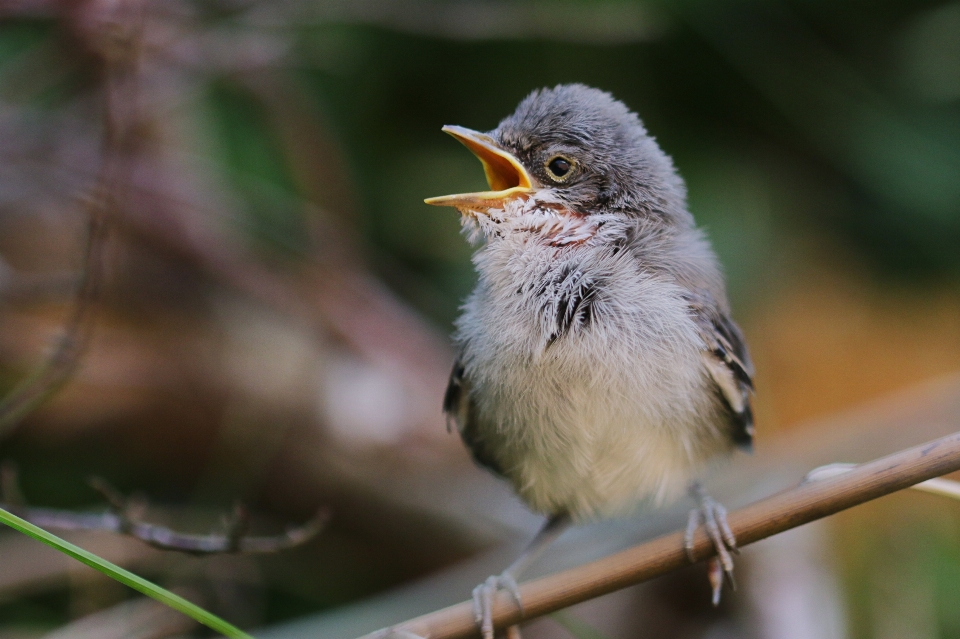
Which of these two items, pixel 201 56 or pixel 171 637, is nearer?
pixel 171 637

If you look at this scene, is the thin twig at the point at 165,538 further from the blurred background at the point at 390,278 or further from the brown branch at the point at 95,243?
the blurred background at the point at 390,278

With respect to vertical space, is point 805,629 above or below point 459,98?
below

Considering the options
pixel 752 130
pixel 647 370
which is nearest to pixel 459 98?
pixel 752 130

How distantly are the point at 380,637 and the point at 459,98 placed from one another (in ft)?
8.39

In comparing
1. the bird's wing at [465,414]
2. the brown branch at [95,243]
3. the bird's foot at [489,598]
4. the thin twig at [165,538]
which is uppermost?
the brown branch at [95,243]

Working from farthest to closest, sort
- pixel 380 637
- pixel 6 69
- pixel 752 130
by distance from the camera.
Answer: pixel 752 130, pixel 6 69, pixel 380 637

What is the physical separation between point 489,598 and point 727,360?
72cm

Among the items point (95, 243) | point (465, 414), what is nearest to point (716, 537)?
point (465, 414)

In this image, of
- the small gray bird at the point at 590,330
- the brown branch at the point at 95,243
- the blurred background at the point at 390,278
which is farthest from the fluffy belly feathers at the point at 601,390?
the brown branch at the point at 95,243

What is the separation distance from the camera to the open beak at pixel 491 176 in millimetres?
1790

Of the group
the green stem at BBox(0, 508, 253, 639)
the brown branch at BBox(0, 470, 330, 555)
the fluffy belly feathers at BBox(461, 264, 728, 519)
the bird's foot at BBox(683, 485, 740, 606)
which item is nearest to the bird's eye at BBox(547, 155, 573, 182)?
the fluffy belly feathers at BBox(461, 264, 728, 519)

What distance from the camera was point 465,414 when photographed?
202cm

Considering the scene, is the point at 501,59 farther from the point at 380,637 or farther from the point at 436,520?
the point at 380,637

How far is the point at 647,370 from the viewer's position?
171 cm
